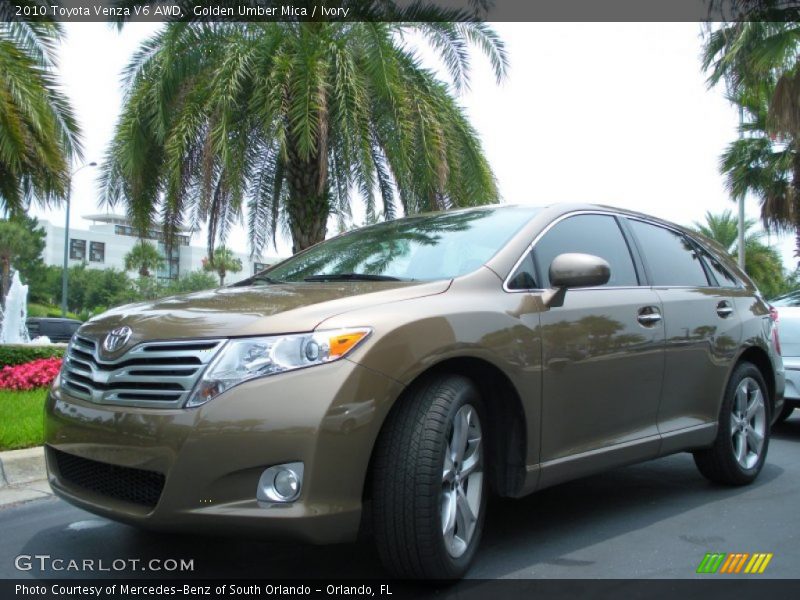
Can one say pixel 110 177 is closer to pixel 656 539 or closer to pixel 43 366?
pixel 43 366

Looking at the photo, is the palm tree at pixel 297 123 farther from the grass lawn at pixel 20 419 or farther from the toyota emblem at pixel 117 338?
the toyota emblem at pixel 117 338

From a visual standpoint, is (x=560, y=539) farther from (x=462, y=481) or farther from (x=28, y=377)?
(x=28, y=377)

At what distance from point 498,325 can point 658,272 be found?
1615 millimetres

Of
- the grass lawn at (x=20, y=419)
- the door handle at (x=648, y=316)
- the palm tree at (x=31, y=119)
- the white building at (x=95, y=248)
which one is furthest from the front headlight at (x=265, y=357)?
the white building at (x=95, y=248)

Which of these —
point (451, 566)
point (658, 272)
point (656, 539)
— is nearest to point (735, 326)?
point (658, 272)

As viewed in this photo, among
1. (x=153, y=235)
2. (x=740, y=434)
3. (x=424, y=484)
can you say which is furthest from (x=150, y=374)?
(x=153, y=235)

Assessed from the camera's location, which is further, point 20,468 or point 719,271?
point 719,271

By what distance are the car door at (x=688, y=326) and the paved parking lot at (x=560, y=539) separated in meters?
0.51

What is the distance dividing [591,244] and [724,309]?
1.21m

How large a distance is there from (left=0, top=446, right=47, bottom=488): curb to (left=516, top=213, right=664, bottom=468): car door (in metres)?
3.23

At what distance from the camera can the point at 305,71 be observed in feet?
35.7

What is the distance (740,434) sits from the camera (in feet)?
17.1

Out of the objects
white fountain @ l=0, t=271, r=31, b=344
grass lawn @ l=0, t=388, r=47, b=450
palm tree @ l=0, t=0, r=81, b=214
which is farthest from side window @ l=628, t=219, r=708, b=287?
white fountain @ l=0, t=271, r=31, b=344

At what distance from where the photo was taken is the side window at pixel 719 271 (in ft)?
17.6
